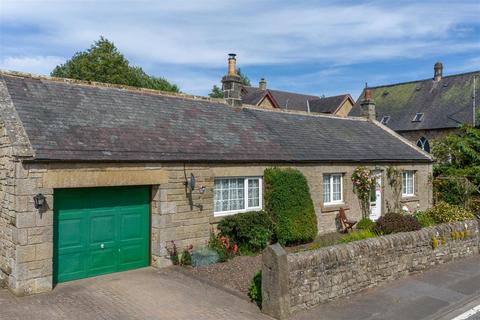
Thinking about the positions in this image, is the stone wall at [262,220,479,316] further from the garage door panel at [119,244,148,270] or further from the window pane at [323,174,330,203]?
the window pane at [323,174,330,203]

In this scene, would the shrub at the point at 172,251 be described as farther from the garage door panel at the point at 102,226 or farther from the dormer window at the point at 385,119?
the dormer window at the point at 385,119

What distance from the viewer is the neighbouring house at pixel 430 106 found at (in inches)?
1254

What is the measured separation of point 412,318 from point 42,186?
768cm

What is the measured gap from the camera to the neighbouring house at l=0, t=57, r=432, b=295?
28.0 feet

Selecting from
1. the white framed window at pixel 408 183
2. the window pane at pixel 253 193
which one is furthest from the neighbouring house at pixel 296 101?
the window pane at pixel 253 193

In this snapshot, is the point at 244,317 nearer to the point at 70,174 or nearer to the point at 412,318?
the point at 412,318

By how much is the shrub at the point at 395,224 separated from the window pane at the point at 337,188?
3.24m

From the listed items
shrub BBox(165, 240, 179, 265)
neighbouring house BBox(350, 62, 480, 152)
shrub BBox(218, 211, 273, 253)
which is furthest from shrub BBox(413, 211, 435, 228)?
neighbouring house BBox(350, 62, 480, 152)

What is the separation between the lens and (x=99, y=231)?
9.66 meters

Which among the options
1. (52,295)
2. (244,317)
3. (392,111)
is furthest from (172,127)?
(392,111)

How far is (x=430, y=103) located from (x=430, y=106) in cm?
45

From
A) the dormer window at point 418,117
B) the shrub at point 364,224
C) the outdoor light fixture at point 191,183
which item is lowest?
the shrub at point 364,224

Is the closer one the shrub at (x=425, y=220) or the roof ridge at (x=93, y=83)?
the roof ridge at (x=93, y=83)

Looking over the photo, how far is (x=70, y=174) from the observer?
8.95 m
